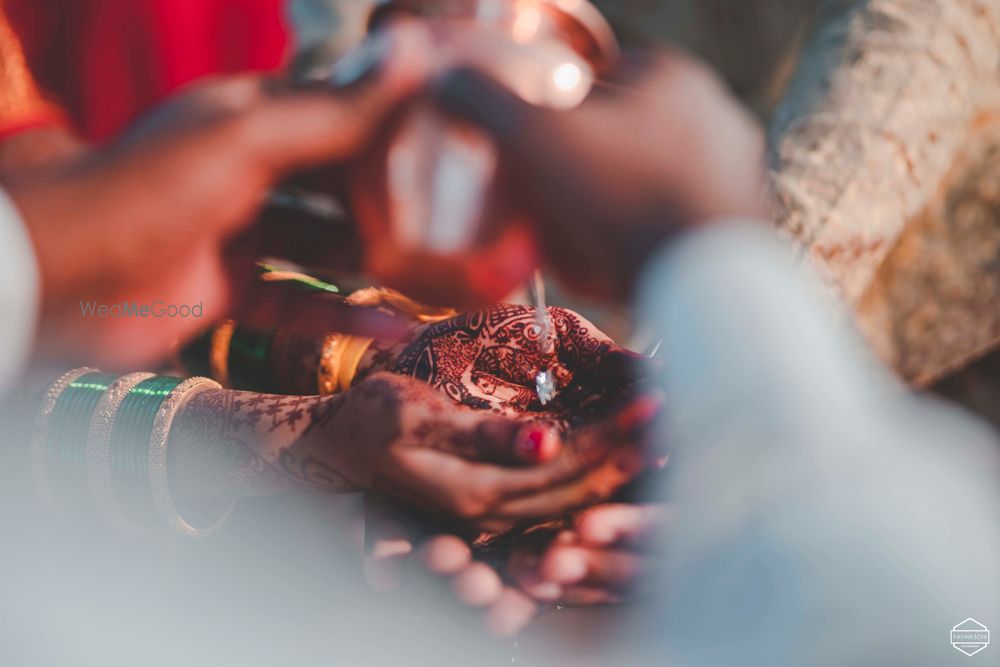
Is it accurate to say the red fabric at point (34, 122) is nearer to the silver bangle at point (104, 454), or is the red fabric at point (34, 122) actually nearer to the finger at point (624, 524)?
the silver bangle at point (104, 454)

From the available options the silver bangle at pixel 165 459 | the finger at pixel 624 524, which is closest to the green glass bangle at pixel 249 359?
the silver bangle at pixel 165 459

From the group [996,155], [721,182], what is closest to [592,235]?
[721,182]

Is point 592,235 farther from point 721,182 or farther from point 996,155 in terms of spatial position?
point 996,155

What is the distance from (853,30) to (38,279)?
923 mm

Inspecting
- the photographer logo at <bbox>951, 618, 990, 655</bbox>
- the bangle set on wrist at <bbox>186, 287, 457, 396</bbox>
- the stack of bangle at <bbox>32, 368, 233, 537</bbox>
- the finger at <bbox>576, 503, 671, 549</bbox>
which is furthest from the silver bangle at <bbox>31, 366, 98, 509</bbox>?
the photographer logo at <bbox>951, 618, 990, 655</bbox>

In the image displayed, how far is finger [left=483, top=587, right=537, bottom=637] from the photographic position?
1.27ft

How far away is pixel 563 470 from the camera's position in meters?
0.34

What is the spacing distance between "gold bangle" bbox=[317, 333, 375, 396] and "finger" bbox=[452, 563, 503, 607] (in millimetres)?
207

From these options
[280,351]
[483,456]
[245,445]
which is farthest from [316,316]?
[483,456]

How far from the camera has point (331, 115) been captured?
351mm

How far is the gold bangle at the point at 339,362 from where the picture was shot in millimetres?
534

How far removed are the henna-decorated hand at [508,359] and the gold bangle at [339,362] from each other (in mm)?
72

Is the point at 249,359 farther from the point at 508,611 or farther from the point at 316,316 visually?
the point at 508,611

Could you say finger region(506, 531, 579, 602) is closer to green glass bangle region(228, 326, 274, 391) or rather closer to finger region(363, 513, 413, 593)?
finger region(363, 513, 413, 593)
